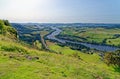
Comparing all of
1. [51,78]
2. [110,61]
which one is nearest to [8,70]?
[51,78]

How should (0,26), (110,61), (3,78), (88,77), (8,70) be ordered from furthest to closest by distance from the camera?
(0,26)
(110,61)
(88,77)
(8,70)
(3,78)

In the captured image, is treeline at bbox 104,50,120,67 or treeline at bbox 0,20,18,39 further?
treeline at bbox 0,20,18,39

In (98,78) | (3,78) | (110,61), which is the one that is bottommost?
(110,61)

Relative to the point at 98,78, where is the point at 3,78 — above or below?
above

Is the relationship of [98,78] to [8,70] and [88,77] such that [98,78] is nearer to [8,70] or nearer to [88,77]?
[88,77]

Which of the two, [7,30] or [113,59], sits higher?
[7,30]

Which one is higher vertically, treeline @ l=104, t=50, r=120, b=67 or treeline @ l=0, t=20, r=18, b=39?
treeline @ l=0, t=20, r=18, b=39

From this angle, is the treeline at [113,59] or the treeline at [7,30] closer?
the treeline at [113,59]

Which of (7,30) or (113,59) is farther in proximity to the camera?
(7,30)

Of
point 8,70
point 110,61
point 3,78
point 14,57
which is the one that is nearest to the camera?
point 3,78

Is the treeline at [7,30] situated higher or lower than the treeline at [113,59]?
higher

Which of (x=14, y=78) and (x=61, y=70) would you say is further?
(x=61, y=70)
